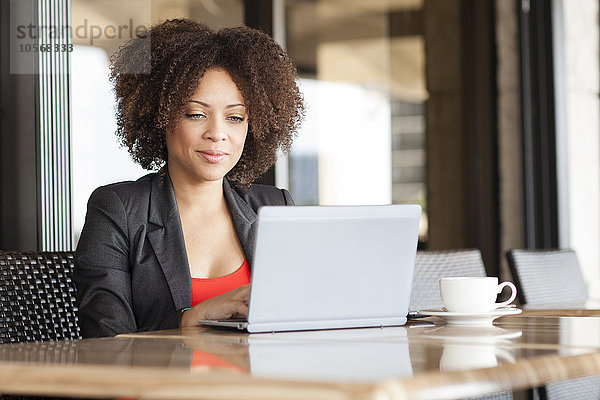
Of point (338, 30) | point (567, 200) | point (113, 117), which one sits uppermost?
point (338, 30)

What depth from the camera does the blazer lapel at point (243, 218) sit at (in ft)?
7.03

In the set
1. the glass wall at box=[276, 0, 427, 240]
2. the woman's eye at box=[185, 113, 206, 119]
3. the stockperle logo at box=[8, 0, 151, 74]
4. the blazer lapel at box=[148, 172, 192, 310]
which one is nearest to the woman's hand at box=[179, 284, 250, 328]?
the blazer lapel at box=[148, 172, 192, 310]

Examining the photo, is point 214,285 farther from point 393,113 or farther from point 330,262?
point 393,113

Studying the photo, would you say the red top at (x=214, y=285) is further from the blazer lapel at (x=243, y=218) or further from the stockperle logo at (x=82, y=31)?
the stockperle logo at (x=82, y=31)

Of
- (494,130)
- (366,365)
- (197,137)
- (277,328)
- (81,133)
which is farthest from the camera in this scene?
(494,130)

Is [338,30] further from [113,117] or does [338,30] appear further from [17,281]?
[17,281]

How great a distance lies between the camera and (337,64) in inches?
153

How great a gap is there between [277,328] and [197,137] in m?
0.73

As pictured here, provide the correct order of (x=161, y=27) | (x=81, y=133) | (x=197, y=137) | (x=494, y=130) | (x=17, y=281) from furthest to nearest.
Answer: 1. (x=494, y=130)
2. (x=81, y=133)
3. (x=161, y=27)
4. (x=197, y=137)
5. (x=17, y=281)

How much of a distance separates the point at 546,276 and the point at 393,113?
4.62 ft

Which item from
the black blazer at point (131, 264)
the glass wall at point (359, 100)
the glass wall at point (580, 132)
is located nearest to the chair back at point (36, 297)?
the black blazer at point (131, 264)

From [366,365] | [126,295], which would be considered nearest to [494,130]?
[126,295]

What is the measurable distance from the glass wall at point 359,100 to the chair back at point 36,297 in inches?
73.4

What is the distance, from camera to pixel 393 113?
13.4 ft
